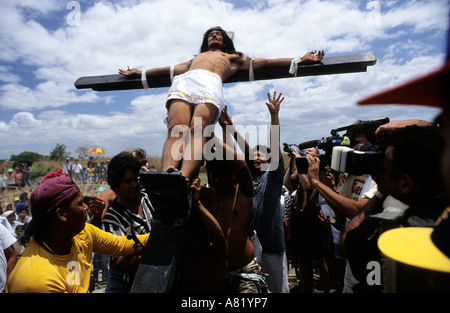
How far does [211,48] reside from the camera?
112 inches

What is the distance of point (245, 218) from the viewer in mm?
2328

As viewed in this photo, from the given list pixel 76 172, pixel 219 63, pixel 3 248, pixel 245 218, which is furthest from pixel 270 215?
pixel 76 172

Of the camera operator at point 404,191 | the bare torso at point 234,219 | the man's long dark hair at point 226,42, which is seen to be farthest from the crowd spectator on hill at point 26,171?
the camera operator at point 404,191

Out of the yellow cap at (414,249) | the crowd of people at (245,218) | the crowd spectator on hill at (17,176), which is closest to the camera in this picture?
the yellow cap at (414,249)

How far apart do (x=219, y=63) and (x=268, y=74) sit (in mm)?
564

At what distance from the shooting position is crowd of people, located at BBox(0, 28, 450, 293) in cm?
111

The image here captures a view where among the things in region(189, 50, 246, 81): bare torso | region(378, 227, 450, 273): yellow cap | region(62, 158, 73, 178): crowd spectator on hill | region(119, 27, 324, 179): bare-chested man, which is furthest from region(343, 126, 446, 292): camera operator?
region(62, 158, 73, 178): crowd spectator on hill

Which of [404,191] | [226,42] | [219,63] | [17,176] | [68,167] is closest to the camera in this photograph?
[404,191]

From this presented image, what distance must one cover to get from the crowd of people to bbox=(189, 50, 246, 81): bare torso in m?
0.07

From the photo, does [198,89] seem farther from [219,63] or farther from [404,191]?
[404,191]

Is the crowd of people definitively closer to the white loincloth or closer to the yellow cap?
the yellow cap

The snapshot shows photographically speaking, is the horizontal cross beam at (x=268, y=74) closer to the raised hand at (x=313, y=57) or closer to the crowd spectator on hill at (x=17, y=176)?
the raised hand at (x=313, y=57)

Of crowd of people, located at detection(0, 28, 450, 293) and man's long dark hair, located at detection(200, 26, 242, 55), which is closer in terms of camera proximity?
crowd of people, located at detection(0, 28, 450, 293)

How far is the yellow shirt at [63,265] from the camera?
4.58ft
